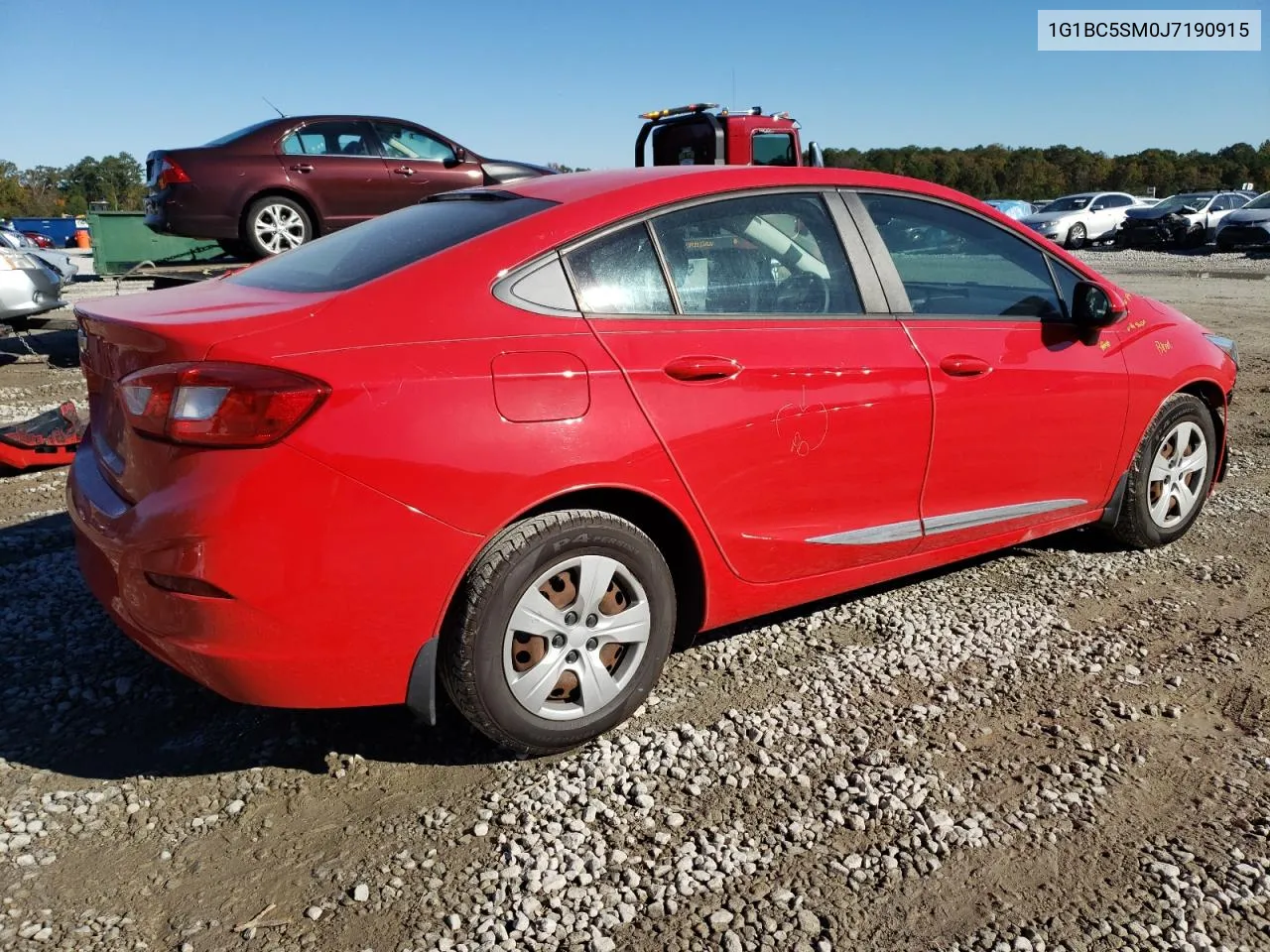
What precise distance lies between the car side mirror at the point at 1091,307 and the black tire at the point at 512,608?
2138mm

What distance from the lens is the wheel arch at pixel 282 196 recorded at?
920 cm

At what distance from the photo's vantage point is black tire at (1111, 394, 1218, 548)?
4371mm

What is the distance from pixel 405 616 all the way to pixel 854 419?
5.08 feet

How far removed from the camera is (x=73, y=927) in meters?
2.23

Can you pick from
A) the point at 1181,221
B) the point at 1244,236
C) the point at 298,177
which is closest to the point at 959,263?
the point at 298,177

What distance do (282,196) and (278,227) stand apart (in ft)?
0.94

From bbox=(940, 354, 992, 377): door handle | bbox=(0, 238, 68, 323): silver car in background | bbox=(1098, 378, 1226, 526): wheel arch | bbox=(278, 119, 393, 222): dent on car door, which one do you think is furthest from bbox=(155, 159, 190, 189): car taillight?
bbox=(1098, 378, 1226, 526): wheel arch

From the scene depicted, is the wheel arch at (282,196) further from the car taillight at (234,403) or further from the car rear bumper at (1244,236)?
the car rear bumper at (1244,236)

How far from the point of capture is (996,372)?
3.66m

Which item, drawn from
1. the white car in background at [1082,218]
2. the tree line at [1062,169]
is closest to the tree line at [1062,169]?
the tree line at [1062,169]

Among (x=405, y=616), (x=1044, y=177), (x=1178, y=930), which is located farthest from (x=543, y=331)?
(x=1044, y=177)

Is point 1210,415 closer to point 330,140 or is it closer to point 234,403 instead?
point 234,403

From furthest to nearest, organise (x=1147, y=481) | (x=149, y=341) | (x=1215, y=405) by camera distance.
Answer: (x=1215, y=405) < (x=1147, y=481) < (x=149, y=341)

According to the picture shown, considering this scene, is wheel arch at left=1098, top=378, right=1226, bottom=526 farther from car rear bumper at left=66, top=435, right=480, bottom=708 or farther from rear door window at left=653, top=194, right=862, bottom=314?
car rear bumper at left=66, top=435, right=480, bottom=708
